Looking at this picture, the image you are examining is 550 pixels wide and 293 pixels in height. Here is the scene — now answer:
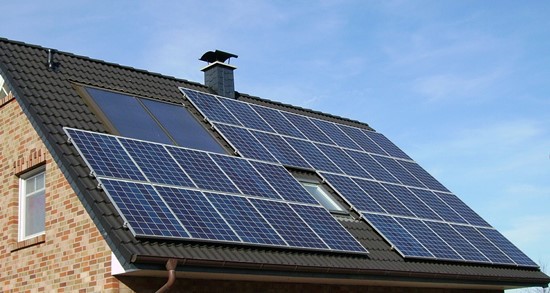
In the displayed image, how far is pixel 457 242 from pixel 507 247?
2.09 m

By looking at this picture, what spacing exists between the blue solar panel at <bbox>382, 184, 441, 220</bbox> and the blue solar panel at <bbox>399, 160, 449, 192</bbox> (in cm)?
160

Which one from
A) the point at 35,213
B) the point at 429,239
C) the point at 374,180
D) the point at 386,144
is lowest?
the point at 429,239

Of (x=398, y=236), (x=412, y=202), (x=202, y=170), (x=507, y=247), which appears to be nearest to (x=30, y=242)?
(x=202, y=170)

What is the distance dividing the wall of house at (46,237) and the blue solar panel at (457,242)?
8.13 m

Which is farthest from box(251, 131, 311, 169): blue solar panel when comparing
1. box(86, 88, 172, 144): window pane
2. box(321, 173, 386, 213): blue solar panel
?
box(86, 88, 172, 144): window pane

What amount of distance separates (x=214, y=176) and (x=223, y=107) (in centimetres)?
465

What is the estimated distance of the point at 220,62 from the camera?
1973 cm

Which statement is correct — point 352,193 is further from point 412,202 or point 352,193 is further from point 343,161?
point 412,202

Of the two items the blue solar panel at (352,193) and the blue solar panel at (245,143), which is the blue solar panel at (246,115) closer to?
the blue solar panel at (245,143)

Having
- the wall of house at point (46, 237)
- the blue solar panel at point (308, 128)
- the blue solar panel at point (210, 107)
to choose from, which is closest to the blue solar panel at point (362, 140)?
the blue solar panel at point (308, 128)

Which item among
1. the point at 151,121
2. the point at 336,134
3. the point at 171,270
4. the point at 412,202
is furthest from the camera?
the point at 336,134

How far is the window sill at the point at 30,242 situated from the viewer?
42.3ft

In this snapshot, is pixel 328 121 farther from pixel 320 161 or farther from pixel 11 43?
pixel 11 43

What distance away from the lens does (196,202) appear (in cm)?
1215
